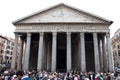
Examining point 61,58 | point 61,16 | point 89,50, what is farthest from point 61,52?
point 61,16

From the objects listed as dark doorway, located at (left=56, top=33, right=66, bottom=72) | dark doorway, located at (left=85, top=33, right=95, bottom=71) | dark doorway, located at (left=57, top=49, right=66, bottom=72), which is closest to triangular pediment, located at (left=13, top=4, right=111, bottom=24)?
dark doorway, located at (left=85, top=33, right=95, bottom=71)

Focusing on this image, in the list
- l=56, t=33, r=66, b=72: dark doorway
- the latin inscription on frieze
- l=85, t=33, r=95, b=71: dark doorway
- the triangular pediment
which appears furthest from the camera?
l=56, t=33, r=66, b=72: dark doorway

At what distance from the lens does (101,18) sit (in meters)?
22.4

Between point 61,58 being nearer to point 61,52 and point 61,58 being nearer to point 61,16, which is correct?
point 61,52

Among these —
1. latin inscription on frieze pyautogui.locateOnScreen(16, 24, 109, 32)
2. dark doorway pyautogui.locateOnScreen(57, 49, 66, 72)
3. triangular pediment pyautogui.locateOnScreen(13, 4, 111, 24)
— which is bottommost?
dark doorway pyautogui.locateOnScreen(57, 49, 66, 72)

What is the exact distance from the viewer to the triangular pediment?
2277 centimetres

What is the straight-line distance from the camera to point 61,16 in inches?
907

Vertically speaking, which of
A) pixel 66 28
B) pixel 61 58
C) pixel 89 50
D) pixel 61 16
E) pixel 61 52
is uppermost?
pixel 61 16

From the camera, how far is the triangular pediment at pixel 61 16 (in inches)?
896

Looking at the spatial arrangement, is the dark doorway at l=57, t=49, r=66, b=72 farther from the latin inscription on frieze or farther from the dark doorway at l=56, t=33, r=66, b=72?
the latin inscription on frieze

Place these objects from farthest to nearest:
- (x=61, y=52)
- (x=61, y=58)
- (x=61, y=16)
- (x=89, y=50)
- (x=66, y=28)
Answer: (x=61, y=52), (x=61, y=58), (x=89, y=50), (x=61, y=16), (x=66, y=28)

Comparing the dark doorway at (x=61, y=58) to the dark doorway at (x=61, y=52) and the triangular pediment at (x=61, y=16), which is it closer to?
the dark doorway at (x=61, y=52)

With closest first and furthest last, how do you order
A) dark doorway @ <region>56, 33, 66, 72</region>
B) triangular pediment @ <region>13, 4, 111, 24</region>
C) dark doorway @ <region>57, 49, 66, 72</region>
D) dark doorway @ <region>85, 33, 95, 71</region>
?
triangular pediment @ <region>13, 4, 111, 24</region> < dark doorway @ <region>85, 33, 95, 71</region> < dark doorway @ <region>56, 33, 66, 72</region> < dark doorway @ <region>57, 49, 66, 72</region>

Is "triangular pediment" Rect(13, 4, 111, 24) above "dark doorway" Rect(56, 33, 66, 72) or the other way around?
above
